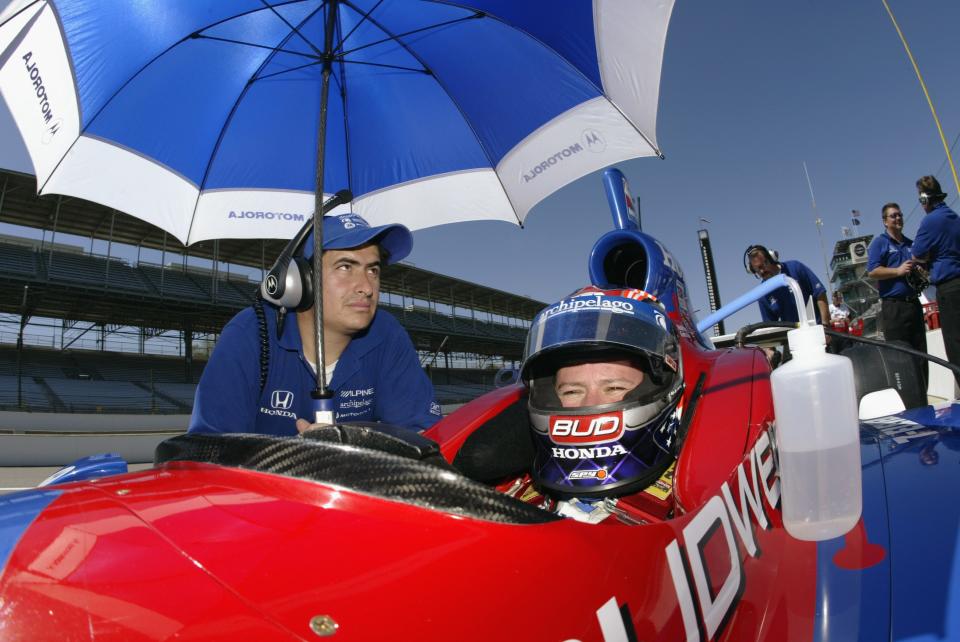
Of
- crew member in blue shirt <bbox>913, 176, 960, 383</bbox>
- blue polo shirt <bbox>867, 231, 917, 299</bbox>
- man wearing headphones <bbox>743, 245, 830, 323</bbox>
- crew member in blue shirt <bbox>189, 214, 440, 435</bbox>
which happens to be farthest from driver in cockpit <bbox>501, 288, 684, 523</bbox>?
blue polo shirt <bbox>867, 231, 917, 299</bbox>

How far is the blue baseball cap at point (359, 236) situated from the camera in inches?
94.6

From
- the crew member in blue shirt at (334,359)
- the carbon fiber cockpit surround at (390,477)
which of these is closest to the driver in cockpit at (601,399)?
the carbon fiber cockpit surround at (390,477)

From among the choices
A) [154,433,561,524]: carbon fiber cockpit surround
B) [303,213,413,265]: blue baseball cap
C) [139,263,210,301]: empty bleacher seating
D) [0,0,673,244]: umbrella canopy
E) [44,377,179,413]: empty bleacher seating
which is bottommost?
[44,377,179,413]: empty bleacher seating

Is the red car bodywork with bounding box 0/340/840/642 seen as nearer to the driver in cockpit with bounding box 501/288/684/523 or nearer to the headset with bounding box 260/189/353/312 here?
the driver in cockpit with bounding box 501/288/684/523

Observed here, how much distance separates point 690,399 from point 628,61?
204cm

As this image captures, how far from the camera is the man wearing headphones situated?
5.02 m

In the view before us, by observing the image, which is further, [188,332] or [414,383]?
[188,332]

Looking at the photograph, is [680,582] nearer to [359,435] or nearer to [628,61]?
[359,435]

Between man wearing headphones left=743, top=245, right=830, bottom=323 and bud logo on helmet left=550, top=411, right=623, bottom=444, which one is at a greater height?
man wearing headphones left=743, top=245, right=830, bottom=323

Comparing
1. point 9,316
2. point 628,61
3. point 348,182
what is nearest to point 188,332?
point 9,316

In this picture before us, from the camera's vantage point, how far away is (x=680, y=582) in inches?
39.6

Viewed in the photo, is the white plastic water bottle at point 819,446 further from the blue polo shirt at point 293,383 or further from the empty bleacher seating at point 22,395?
the empty bleacher seating at point 22,395

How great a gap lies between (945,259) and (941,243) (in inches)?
5.3

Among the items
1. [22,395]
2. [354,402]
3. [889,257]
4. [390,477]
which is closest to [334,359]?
[354,402]
